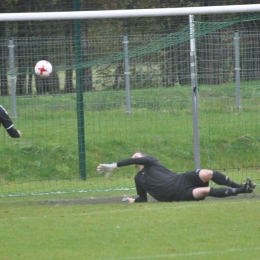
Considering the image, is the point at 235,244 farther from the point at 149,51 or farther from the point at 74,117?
the point at 74,117

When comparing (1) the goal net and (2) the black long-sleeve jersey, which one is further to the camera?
(1) the goal net

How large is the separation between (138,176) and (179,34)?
320cm

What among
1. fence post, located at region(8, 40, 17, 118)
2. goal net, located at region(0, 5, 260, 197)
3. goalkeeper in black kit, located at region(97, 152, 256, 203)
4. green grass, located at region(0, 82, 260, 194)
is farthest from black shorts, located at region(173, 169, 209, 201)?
fence post, located at region(8, 40, 17, 118)

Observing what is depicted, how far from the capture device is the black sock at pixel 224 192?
37.0 feet

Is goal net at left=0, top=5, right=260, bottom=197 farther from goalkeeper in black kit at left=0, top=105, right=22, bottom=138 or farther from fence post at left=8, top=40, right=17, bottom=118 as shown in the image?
goalkeeper in black kit at left=0, top=105, right=22, bottom=138

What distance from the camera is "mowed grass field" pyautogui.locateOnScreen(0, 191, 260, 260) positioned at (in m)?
8.24

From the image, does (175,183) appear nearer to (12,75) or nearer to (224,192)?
(224,192)

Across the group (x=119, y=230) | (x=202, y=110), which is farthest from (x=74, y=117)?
(x=119, y=230)

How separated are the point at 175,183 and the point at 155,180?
304 millimetres

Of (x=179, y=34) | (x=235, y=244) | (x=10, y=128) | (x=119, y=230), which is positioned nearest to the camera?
(x=235, y=244)

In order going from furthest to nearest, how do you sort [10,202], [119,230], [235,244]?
[10,202] → [119,230] → [235,244]

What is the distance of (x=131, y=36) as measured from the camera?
14.6m

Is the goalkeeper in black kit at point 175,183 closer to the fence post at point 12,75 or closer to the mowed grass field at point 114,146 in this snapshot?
the mowed grass field at point 114,146

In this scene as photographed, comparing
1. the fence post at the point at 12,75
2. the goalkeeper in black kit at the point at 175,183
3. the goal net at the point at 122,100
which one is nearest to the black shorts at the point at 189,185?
the goalkeeper in black kit at the point at 175,183
